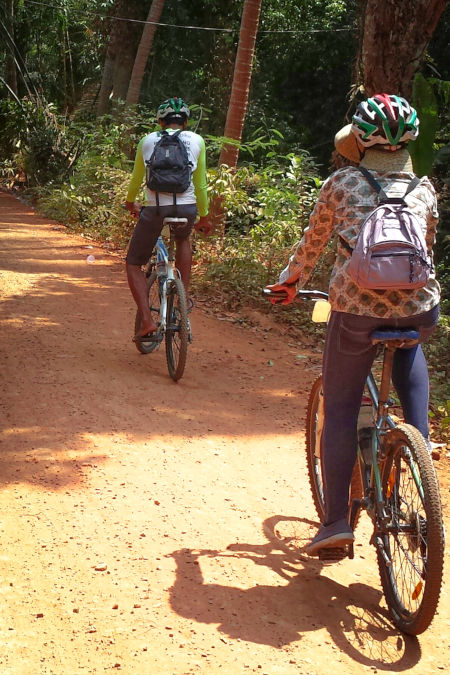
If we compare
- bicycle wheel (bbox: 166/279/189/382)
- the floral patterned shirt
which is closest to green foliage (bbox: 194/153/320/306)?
bicycle wheel (bbox: 166/279/189/382)

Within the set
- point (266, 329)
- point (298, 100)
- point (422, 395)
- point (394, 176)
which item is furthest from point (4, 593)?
point (298, 100)

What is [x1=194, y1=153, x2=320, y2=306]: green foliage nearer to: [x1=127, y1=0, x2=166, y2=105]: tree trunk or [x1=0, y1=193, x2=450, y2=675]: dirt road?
[x1=0, y1=193, x2=450, y2=675]: dirt road

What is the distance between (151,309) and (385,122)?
13.7 ft

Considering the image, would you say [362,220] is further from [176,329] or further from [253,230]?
[253,230]

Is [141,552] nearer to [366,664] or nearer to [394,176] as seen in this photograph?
[366,664]

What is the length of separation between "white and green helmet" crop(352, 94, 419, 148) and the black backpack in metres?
3.38

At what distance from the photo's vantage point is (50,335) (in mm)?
8266

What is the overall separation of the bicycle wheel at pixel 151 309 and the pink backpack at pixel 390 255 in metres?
4.09

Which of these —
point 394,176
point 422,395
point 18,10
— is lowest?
point 422,395

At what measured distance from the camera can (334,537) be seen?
3.86 meters

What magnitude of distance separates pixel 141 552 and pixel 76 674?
1.04 meters

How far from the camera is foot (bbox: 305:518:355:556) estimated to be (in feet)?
12.6

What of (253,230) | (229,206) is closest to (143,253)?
(253,230)

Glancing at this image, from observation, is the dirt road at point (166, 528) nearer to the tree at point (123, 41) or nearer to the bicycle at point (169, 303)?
the bicycle at point (169, 303)
